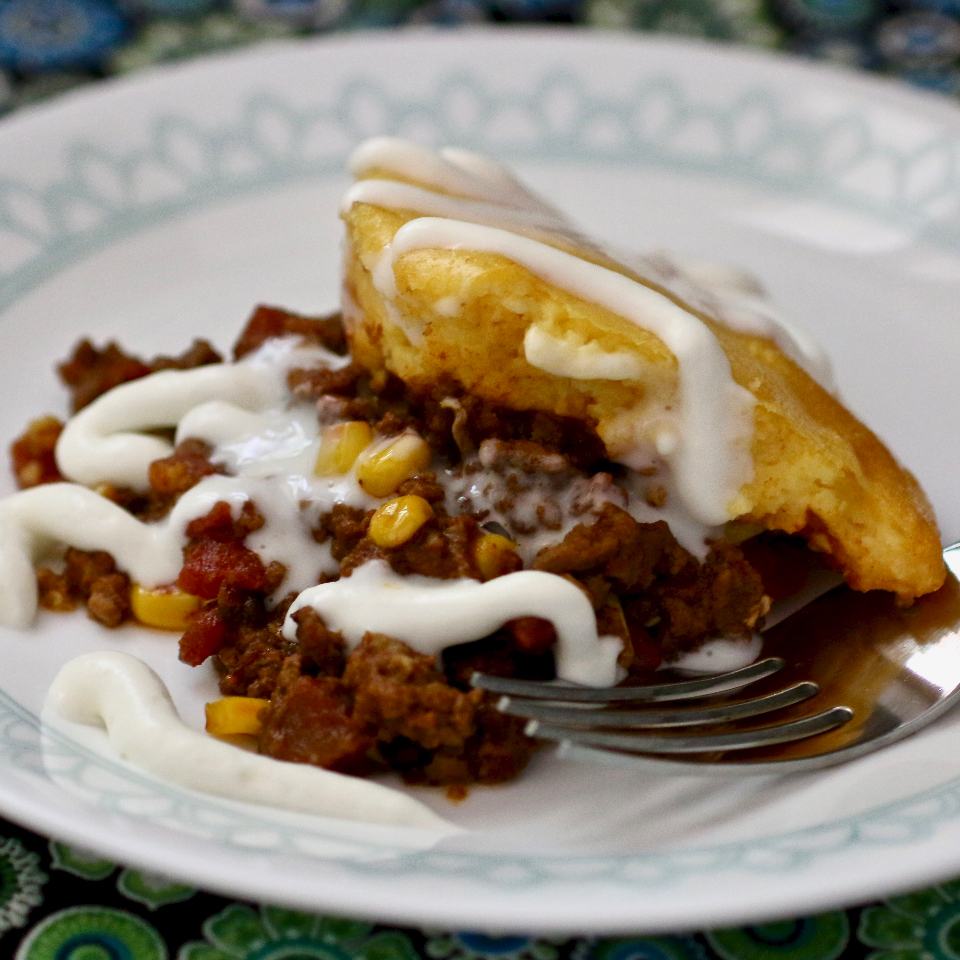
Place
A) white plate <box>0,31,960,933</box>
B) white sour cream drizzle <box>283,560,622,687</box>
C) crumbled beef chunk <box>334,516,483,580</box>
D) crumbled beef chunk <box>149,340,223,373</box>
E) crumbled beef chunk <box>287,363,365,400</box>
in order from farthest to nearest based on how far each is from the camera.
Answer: crumbled beef chunk <box>149,340,223,373</box>
crumbled beef chunk <box>287,363,365,400</box>
crumbled beef chunk <box>334,516,483,580</box>
white sour cream drizzle <box>283,560,622,687</box>
white plate <box>0,31,960,933</box>

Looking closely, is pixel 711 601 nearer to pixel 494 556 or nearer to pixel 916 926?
pixel 494 556

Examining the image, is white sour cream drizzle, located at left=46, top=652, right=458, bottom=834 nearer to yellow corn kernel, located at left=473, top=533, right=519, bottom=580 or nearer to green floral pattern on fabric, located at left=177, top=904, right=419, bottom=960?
green floral pattern on fabric, located at left=177, top=904, right=419, bottom=960

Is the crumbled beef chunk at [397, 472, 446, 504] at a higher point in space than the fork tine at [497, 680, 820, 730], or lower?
higher

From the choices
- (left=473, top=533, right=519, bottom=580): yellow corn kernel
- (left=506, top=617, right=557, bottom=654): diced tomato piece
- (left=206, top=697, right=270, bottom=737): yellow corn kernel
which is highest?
(left=473, top=533, right=519, bottom=580): yellow corn kernel

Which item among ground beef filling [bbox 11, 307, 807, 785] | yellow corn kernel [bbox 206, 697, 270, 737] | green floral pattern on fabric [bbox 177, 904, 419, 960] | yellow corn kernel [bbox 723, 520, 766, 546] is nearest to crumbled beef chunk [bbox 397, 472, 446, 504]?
ground beef filling [bbox 11, 307, 807, 785]

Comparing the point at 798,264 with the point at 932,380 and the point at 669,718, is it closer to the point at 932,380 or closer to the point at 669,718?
the point at 932,380

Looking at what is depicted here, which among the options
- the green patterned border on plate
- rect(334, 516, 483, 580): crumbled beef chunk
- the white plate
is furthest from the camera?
the green patterned border on plate
